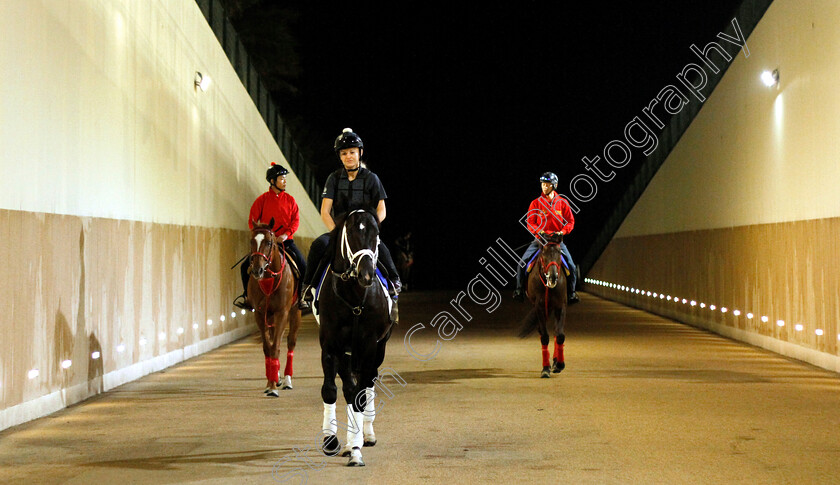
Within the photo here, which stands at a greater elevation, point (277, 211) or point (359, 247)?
point (277, 211)

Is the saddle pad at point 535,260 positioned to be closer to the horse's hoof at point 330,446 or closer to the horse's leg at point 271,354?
the horse's leg at point 271,354

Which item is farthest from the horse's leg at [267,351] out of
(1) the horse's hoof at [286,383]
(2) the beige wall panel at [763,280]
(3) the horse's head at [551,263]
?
(2) the beige wall panel at [763,280]

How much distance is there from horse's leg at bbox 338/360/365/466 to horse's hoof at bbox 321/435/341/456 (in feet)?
0.33

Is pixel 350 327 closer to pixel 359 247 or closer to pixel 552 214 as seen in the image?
pixel 359 247

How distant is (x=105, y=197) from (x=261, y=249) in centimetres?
209

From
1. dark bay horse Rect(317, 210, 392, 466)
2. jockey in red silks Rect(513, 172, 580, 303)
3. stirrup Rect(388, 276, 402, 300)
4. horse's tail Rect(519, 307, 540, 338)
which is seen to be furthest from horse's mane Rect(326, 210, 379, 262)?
horse's tail Rect(519, 307, 540, 338)

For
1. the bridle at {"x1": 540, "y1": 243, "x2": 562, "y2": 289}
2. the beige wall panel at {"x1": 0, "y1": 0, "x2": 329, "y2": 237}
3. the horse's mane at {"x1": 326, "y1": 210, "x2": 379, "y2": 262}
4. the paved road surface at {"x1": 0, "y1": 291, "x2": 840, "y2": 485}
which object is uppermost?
the beige wall panel at {"x1": 0, "y1": 0, "x2": 329, "y2": 237}

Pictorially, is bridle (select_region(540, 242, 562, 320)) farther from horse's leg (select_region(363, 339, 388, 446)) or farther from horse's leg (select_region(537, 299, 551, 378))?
horse's leg (select_region(363, 339, 388, 446))

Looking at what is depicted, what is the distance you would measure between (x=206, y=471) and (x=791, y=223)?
11673 mm

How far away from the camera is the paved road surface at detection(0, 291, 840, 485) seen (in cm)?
770

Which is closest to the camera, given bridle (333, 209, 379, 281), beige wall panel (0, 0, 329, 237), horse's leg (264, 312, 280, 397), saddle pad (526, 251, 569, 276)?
bridle (333, 209, 379, 281)

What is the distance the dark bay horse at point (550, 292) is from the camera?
14.4m

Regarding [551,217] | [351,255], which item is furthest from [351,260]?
[551,217]

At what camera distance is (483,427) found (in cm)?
976
